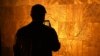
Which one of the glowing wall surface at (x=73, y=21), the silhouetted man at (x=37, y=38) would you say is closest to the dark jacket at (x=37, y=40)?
the silhouetted man at (x=37, y=38)

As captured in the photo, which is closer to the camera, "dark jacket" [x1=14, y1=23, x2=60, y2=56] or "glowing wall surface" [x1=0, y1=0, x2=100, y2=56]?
"dark jacket" [x1=14, y1=23, x2=60, y2=56]

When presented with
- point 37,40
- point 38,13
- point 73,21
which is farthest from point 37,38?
point 73,21

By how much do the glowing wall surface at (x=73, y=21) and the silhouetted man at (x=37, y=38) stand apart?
2308 mm

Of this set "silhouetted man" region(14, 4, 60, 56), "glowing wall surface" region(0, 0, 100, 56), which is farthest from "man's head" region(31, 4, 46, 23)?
"glowing wall surface" region(0, 0, 100, 56)

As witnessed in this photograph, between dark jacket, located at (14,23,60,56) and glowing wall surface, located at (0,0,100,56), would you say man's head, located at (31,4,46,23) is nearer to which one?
dark jacket, located at (14,23,60,56)

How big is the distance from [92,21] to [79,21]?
300 millimetres

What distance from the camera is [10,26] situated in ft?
23.6

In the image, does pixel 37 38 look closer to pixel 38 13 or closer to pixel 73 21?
pixel 38 13

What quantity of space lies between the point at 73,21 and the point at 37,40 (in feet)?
8.01

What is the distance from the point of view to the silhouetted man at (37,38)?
4.09m

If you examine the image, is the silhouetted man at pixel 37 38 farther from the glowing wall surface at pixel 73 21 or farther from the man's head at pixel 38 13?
the glowing wall surface at pixel 73 21

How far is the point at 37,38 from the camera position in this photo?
4.13 metres

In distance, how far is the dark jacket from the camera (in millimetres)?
4090

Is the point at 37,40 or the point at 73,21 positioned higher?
the point at 37,40
